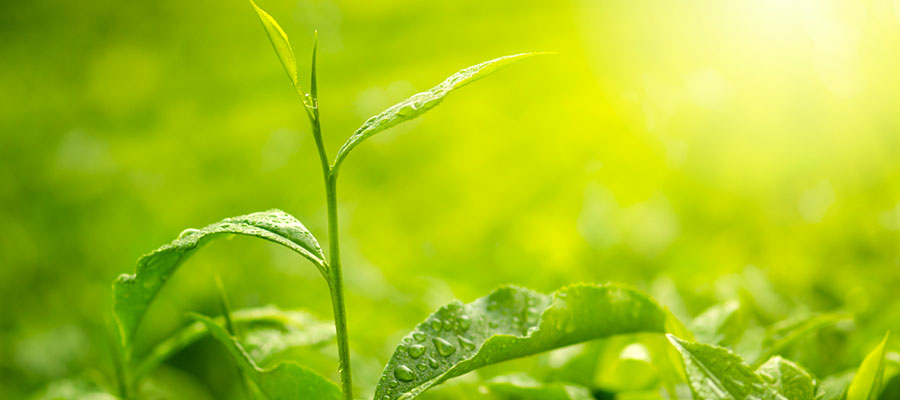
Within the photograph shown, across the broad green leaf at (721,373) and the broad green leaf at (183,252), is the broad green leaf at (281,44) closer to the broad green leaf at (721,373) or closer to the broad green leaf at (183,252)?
the broad green leaf at (183,252)

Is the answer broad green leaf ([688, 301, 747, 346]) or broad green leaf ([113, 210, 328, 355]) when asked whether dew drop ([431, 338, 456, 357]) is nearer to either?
broad green leaf ([113, 210, 328, 355])

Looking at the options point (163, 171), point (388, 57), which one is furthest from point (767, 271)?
point (388, 57)

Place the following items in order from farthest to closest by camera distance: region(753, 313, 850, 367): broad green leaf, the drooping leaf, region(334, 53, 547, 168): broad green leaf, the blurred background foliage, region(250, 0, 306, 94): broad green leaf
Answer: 1. the blurred background foliage
2. the drooping leaf
3. region(753, 313, 850, 367): broad green leaf
4. region(250, 0, 306, 94): broad green leaf
5. region(334, 53, 547, 168): broad green leaf

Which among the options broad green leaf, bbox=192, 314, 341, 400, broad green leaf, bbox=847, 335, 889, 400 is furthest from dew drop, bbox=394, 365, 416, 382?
broad green leaf, bbox=847, 335, 889, 400

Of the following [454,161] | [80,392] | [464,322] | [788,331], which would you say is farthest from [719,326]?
[454,161]

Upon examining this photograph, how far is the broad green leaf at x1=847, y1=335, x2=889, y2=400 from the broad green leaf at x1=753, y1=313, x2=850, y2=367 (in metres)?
0.12

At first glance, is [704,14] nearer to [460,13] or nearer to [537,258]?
[460,13]

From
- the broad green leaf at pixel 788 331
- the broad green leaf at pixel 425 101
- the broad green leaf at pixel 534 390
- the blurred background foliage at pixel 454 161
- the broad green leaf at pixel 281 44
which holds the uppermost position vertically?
the blurred background foliage at pixel 454 161

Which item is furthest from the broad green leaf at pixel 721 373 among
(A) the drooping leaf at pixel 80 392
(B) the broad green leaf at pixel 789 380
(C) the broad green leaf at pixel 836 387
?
(A) the drooping leaf at pixel 80 392

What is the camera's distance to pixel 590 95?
165 inches

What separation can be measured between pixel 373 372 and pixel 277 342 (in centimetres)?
22

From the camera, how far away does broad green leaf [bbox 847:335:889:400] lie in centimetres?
73

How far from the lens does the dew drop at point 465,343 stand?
75cm

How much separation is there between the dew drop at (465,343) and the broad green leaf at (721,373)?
206 mm
